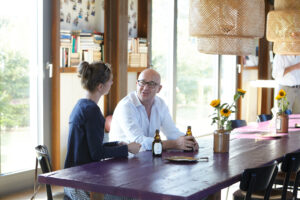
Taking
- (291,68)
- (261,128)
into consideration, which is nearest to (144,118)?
(261,128)

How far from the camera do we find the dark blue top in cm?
333

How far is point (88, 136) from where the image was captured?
3324 mm

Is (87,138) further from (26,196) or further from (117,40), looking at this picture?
(117,40)

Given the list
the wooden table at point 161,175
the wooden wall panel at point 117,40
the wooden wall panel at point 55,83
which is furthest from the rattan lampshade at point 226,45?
the wooden wall panel at point 117,40

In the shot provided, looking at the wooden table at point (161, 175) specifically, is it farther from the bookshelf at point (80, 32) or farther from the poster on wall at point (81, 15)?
the poster on wall at point (81, 15)

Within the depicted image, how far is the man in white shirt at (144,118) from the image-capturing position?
3844 millimetres

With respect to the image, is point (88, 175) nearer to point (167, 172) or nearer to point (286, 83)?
point (167, 172)

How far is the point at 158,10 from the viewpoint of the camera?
7.68 m

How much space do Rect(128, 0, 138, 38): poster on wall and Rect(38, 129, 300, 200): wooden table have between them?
3542 millimetres

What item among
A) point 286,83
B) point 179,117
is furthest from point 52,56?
point 286,83

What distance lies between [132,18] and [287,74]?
2454 millimetres

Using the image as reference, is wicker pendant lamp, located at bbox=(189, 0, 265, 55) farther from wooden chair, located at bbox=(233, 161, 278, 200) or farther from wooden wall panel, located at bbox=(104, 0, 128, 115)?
wooden wall panel, located at bbox=(104, 0, 128, 115)

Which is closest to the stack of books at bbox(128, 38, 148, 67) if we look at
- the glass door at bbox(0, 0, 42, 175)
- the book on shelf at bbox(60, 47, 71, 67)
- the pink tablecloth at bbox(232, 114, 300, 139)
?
the book on shelf at bbox(60, 47, 71, 67)

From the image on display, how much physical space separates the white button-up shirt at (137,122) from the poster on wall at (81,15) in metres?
2.13
